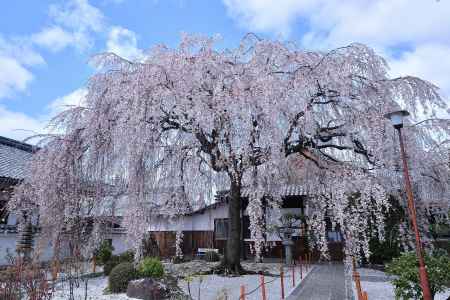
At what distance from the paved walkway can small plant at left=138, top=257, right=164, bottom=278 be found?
3.33 metres

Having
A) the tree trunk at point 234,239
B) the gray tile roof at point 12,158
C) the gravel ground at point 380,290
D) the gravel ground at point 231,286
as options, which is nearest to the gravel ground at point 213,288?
the gravel ground at point 231,286

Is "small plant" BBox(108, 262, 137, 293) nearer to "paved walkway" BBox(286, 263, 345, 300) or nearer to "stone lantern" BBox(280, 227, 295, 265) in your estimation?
"paved walkway" BBox(286, 263, 345, 300)

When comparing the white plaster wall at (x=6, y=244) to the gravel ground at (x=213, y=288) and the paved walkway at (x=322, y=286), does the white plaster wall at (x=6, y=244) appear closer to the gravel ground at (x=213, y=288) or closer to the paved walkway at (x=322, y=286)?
the gravel ground at (x=213, y=288)

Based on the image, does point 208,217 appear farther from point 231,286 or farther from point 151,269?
point 151,269

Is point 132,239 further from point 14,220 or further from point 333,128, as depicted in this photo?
point 14,220

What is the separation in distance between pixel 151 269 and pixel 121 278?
924 mm

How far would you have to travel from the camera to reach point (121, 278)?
853 cm

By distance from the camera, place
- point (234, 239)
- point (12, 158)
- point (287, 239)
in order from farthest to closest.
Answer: point (287, 239) → point (12, 158) → point (234, 239)

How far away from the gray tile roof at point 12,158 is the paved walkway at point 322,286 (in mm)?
10166

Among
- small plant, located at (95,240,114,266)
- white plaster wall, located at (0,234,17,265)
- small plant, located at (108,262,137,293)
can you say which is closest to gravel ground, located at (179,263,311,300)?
small plant, located at (108,262,137,293)

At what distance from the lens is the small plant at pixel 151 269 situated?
8.30 metres

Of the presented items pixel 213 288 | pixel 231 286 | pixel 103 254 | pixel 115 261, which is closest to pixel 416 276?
pixel 231 286

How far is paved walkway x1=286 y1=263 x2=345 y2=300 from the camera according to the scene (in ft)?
25.8

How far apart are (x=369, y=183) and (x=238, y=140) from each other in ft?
9.56
